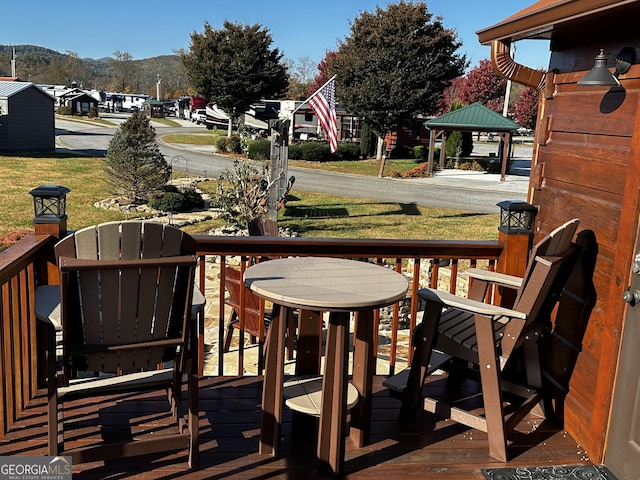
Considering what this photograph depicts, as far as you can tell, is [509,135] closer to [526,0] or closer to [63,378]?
[526,0]

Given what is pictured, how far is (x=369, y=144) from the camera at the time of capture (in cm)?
2666

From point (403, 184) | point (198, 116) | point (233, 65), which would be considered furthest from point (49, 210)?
point (198, 116)

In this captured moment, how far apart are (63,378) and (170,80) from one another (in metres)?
97.1

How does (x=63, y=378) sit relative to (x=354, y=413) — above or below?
above

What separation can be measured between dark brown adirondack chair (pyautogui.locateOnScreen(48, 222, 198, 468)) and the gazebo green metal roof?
19063 mm

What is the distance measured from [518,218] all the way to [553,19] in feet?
3.79

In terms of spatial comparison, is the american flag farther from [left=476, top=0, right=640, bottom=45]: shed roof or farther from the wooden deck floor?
the wooden deck floor

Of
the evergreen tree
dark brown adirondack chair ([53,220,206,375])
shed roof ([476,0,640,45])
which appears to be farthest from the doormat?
the evergreen tree

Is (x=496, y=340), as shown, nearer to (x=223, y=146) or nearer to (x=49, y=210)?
(x=49, y=210)

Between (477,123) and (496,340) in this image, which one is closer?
(496,340)

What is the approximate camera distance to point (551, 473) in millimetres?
2756

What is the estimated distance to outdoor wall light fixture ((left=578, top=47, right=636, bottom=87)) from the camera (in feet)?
8.70

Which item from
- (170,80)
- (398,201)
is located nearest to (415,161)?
(398,201)

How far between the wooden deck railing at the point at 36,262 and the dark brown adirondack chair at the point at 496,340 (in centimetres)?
35
